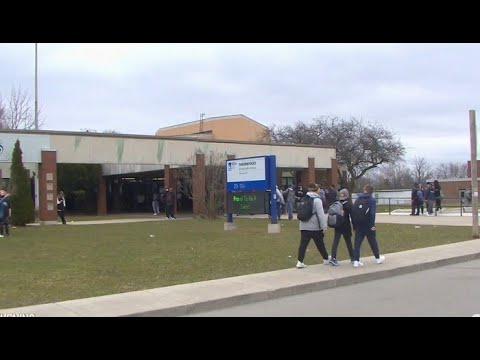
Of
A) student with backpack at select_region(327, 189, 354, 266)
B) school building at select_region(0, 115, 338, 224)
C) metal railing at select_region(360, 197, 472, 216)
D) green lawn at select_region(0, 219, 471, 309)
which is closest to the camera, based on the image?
green lawn at select_region(0, 219, 471, 309)

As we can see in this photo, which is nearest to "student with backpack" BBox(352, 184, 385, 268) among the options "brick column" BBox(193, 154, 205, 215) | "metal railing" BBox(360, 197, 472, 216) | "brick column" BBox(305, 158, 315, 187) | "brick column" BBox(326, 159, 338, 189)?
"metal railing" BBox(360, 197, 472, 216)

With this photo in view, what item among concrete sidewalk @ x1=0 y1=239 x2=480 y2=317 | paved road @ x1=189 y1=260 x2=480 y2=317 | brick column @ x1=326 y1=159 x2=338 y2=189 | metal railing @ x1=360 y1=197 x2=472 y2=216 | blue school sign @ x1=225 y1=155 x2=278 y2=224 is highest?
brick column @ x1=326 y1=159 x2=338 y2=189

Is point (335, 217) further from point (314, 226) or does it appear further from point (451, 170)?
point (451, 170)

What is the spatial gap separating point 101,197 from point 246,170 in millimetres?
23761

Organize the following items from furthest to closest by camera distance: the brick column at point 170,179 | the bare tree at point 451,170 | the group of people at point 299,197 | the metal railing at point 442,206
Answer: the bare tree at point 451,170 < the brick column at point 170,179 < the metal railing at point 442,206 < the group of people at point 299,197

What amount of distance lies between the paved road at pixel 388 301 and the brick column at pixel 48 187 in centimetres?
2162

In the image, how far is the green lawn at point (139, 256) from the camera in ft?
31.4

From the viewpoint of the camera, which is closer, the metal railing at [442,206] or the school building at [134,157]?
the school building at [134,157]

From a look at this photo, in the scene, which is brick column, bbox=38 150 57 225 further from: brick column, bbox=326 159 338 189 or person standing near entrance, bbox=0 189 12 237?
brick column, bbox=326 159 338 189

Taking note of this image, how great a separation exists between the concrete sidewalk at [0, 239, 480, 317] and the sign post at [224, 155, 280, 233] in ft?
25.0

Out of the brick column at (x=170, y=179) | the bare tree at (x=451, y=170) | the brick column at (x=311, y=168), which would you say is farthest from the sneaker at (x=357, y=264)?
the bare tree at (x=451, y=170)

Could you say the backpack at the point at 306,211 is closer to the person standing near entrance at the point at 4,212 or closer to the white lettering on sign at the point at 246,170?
the white lettering on sign at the point at 246,170

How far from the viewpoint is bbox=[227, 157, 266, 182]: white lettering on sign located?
2038 cm

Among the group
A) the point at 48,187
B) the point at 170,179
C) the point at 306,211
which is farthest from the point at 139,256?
the point at 170,179
